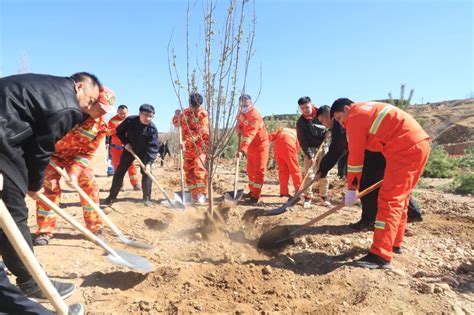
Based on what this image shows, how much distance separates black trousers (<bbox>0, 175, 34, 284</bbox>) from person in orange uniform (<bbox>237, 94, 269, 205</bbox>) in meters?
3.52

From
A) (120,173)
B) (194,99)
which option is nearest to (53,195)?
(120,173)

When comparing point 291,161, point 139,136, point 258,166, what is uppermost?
point 139,136

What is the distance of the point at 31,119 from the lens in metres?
2.08

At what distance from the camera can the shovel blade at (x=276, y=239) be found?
3984mm

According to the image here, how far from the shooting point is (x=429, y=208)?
18.7 ft

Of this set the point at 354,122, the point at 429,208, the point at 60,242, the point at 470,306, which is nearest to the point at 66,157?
the point at 60,242

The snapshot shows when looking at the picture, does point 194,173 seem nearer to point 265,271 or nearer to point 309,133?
point 309,133

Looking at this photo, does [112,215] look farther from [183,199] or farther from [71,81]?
[71,81]

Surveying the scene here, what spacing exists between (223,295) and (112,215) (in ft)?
9.81

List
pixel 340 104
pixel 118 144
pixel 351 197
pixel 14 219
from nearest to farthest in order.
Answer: pixel 14 219 → pixel 351 197 → pixel 340 104 → pixel 118 144

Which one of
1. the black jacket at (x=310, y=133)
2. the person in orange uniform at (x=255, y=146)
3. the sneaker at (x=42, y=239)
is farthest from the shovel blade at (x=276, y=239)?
the sneaker at (x=42, y=239)

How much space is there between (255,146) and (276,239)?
2.37 metres

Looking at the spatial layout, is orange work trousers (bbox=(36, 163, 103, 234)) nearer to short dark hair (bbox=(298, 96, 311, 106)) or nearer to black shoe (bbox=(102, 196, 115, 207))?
black shoe (bbox=(102, 196, 115, 207))

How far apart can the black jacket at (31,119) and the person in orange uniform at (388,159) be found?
2.54m
